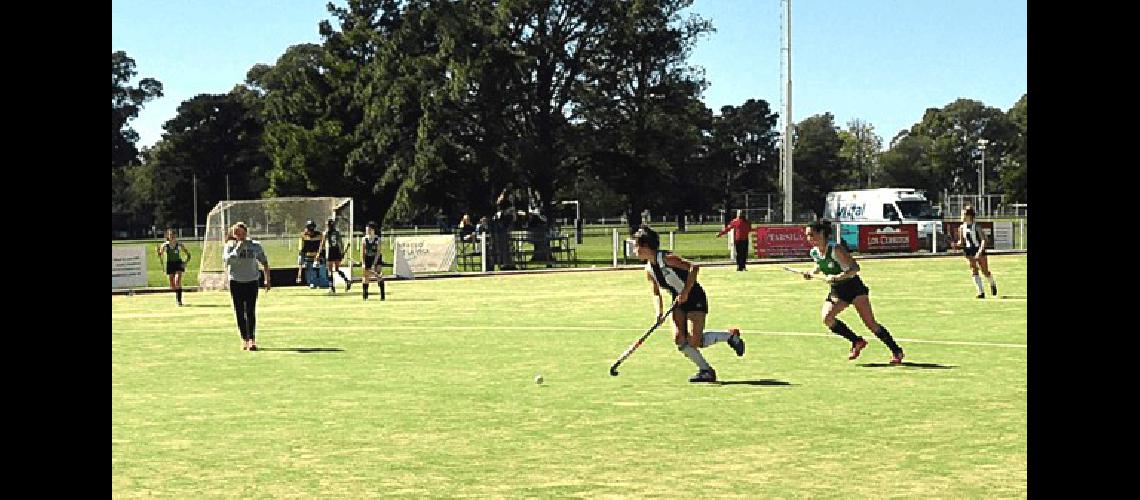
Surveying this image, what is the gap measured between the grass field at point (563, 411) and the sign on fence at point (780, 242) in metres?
27.7

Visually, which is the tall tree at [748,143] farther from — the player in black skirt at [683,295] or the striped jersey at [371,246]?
the player in black skirt at [683,295]

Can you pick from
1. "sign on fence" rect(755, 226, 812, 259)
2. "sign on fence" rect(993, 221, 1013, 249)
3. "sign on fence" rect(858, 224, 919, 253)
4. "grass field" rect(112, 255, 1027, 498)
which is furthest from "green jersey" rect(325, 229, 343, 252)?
"sign on fence" rect(993, 221, 1013, 249)

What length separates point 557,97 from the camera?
59.9m

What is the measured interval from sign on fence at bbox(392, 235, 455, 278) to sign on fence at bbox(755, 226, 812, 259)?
13103 millimetres

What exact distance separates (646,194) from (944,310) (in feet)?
116

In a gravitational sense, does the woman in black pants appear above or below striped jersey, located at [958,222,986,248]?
below

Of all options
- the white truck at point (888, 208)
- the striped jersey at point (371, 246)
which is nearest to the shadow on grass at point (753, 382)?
the striped jersey at point (371, 246)

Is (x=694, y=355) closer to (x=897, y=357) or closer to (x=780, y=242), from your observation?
(x=897, y=357)

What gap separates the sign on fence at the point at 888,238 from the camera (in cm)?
5331

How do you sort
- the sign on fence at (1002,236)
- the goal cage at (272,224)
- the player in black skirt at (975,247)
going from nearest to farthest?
the player in black skirt at (975,247)
the goal cage at (272,224)
the sign on fence at (1002,236)

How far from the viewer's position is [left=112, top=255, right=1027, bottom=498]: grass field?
8633 millimetres

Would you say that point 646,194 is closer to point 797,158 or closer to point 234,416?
point 234,416

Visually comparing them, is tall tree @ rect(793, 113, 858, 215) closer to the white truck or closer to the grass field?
the white truck
